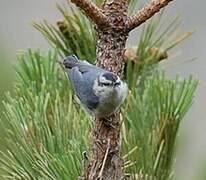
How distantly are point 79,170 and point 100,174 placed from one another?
4 centimetres

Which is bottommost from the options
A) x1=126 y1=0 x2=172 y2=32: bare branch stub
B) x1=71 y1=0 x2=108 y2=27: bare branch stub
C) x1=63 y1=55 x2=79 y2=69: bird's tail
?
x1=63 y1=55 x2=79 y2=69: bird's tail

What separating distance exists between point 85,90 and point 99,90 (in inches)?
0.5

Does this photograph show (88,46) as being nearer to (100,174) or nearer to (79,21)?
(79,21)

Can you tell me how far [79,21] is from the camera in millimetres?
501

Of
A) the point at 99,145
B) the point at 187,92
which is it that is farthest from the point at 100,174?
the point at 187,92

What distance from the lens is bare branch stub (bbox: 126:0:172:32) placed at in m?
0.38

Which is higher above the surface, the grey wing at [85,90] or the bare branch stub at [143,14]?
the bare branch stub at [143,14]

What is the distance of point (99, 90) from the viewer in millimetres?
375

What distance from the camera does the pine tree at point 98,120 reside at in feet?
1.23

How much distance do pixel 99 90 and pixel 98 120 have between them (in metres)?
0.02

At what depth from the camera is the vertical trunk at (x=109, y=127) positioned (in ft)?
1.21

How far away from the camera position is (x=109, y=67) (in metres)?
0.38

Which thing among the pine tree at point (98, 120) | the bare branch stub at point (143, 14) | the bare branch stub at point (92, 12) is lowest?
the pine tree at point (98, 120)

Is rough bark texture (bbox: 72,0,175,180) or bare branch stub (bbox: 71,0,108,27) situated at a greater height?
bare branch stub (bbox: 71,0,108,27)
